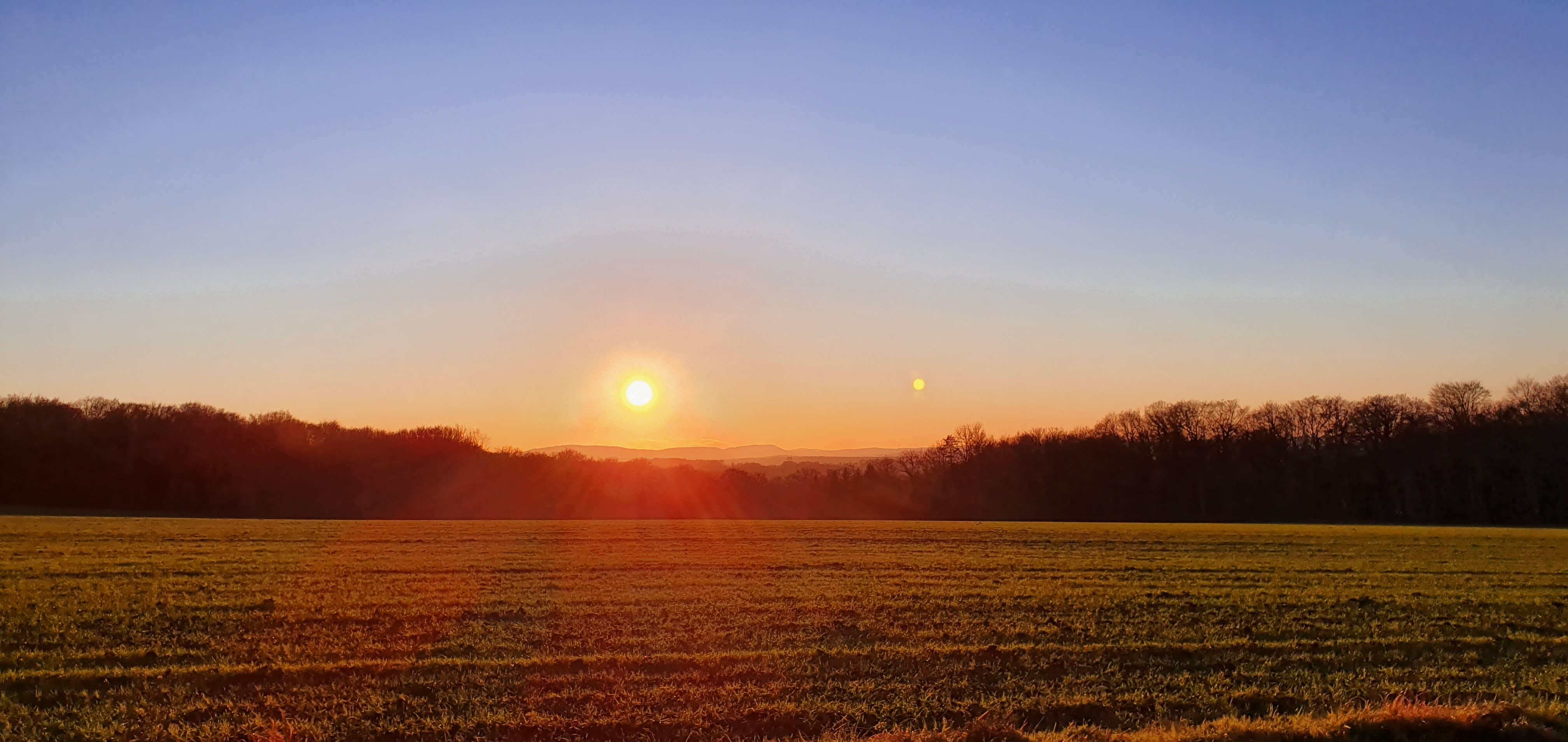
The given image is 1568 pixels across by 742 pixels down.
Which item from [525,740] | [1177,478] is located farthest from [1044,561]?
[1177,478]

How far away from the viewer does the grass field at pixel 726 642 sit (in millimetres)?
9844

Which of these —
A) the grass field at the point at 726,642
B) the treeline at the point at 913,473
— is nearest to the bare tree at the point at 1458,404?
the treeline at the point at 913,473

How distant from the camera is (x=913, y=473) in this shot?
97375mm

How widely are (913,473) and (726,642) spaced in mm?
85193

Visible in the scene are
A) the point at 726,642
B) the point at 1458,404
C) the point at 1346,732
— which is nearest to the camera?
the point at 1346,732

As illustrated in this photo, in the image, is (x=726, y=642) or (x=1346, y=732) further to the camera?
(x=726, y=642)

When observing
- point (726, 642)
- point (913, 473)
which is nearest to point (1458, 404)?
point (913, 473)

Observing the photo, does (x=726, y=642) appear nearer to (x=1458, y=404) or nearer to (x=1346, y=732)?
(x=1346, y=732)

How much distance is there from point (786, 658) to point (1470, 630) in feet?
41.5

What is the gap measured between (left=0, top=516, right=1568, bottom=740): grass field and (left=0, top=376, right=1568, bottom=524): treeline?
1990 inches

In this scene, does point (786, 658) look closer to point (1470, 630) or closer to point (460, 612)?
point (460, 612)

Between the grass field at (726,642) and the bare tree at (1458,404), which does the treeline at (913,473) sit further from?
the grass field at (726,642)

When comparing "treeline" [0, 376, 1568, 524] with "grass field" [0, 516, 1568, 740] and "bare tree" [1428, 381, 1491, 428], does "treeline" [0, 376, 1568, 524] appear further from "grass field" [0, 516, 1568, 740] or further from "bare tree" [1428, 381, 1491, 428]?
"grass field" [0, 516, 1568, 740]

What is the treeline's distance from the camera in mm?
78688
